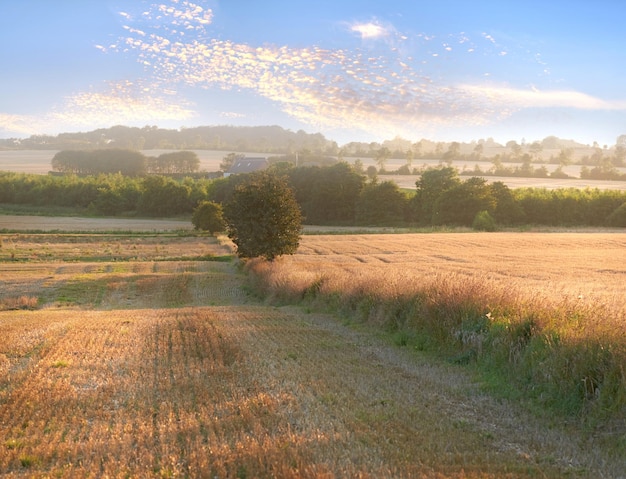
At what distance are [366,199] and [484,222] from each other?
20.4 m

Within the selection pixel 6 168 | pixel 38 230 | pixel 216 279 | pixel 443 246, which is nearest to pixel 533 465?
pixel 216 279

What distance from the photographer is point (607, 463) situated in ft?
18.5

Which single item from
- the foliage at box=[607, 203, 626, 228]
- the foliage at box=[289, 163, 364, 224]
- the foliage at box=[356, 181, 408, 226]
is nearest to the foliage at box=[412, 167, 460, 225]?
the foliage at box=[356, 181, 408, 226]

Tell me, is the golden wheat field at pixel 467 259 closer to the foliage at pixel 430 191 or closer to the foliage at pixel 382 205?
the foliage at pixel 382 205

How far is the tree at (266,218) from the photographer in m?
33.5

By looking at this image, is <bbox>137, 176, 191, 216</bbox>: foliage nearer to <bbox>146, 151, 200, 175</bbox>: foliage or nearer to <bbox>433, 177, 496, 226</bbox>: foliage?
<bbox>433, 177, 496, 226</bbox>: foliage

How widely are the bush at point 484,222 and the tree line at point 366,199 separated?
207 mm

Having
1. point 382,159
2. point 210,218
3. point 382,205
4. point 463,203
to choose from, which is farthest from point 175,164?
point 463,203

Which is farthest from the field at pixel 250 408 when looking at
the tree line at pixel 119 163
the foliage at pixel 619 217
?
the tree line at pixel 119 163

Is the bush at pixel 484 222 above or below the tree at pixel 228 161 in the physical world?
below

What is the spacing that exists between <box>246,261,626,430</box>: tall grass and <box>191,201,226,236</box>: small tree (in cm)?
4869

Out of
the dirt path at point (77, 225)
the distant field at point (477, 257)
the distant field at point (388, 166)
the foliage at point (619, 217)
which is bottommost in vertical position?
the dirt path at point (77, 225)

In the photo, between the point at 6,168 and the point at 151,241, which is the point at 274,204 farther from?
the point at 6,168

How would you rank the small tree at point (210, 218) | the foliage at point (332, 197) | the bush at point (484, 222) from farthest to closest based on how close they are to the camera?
the foliage at point (332, 197), the bush at point (484, 222), the small tree at point (210, 218)
